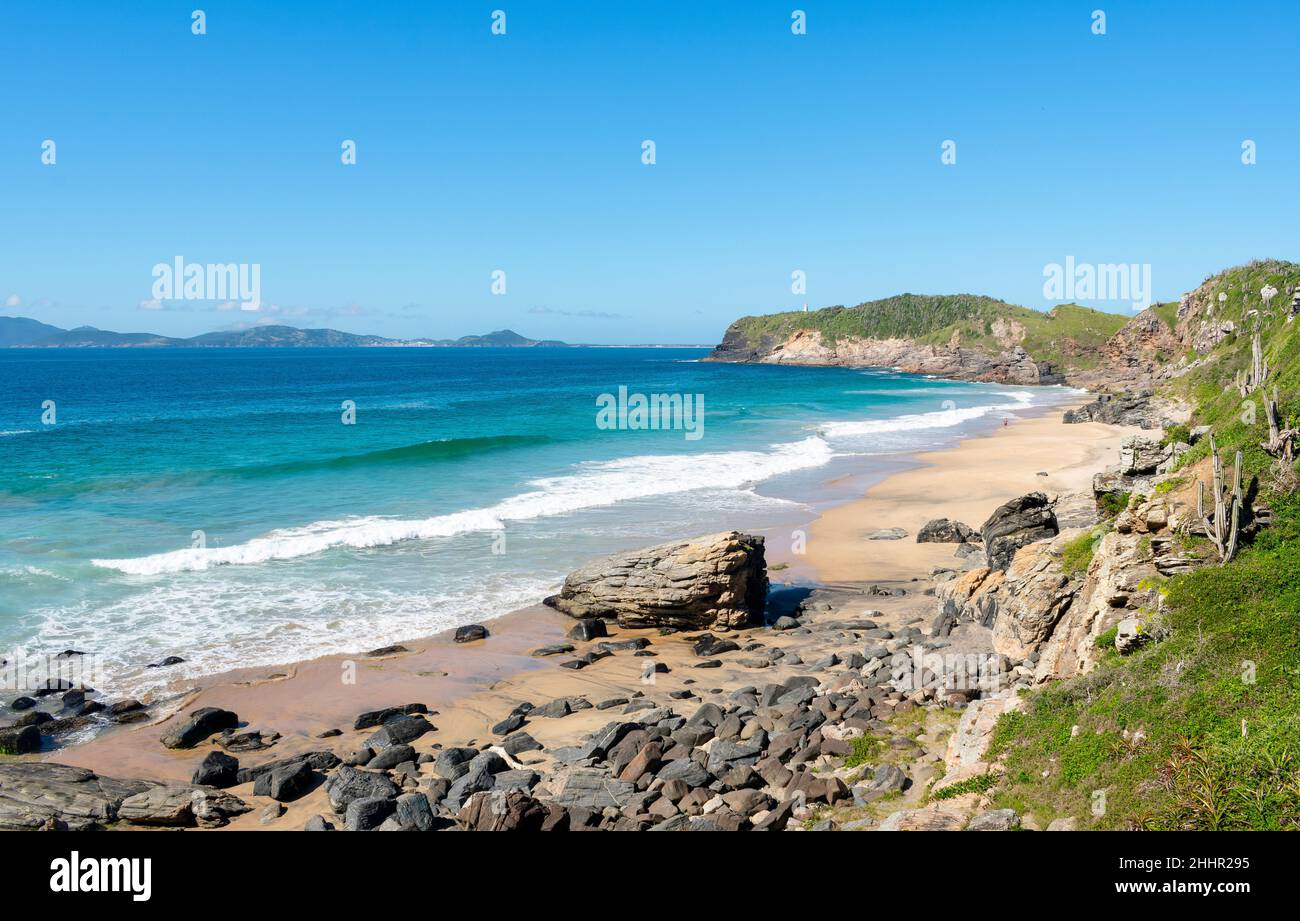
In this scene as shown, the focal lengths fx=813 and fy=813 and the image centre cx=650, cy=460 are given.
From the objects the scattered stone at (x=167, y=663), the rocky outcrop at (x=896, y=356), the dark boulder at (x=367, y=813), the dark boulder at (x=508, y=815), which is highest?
the rocky outcrop at (x=896, y=356)

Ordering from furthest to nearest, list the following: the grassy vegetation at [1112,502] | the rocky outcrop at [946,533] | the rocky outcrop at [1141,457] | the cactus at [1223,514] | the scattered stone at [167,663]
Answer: the rocky outcrop at [946,533]
the scattered stone at [167,663]
the rocky outcrop at [1141,457]
the grassy vegetation at [1112,502]
the cactus at [1223,514]

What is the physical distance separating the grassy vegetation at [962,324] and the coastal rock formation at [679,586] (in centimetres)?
10735

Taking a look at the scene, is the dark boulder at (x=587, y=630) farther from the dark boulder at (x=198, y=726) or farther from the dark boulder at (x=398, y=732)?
the dark boulder at (x=198, y=726)

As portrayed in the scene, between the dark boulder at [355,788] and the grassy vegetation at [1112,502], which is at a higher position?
the grassy vegetation at [1112,502]

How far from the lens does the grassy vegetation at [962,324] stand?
380ft

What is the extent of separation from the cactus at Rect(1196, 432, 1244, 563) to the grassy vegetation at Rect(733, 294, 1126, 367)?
367 feet

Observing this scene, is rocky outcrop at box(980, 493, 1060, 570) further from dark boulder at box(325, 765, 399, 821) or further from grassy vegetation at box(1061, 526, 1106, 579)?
dark boulder at box(325, 765, 399, 821)

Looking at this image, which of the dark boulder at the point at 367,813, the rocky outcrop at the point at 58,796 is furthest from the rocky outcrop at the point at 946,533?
the rocky outcrop at the point at 58,796

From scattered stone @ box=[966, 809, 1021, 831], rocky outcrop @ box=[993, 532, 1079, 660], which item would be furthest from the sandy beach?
scattered stone @ box=[966, 809, 1021, 831]

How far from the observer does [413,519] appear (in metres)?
30.5

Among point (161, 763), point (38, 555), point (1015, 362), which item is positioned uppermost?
point (1015, 362)
